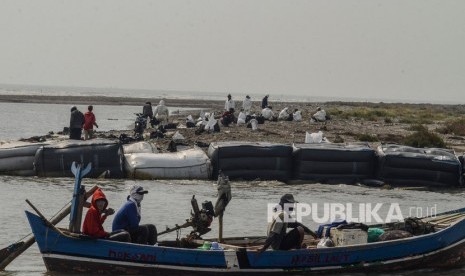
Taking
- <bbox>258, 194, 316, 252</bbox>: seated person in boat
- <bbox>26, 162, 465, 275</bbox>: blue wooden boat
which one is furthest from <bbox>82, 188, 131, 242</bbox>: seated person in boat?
<bbox>258, 194, 316, 252</bbox>: seated person in boat

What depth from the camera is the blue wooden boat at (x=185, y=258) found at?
13.4m

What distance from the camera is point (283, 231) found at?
1380cm

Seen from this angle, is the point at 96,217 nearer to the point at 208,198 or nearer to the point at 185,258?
the point at 185,258

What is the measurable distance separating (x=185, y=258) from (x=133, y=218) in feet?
3.75

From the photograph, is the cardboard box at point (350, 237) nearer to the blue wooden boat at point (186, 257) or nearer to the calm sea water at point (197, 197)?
the blue wooden boat at point (186, 257)

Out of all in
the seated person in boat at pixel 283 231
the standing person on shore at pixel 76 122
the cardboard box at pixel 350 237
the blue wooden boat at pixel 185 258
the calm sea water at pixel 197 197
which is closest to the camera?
the blue wooden boat at pixel 185 258

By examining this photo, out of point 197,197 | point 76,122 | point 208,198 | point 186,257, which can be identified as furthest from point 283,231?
point 76,122

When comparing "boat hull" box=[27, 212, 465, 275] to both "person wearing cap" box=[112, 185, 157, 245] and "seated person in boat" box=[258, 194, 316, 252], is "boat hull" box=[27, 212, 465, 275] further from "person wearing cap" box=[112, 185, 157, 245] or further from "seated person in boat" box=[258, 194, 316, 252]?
"person wearing cap" box=[112, 185, 157, 245]

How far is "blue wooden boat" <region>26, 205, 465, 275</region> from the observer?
527 inches

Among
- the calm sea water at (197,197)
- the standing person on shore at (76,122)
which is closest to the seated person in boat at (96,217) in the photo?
the calm sea water at (197,197)

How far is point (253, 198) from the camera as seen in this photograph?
2334cm

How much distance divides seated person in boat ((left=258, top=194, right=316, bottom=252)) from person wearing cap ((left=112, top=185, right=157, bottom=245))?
6.82ft

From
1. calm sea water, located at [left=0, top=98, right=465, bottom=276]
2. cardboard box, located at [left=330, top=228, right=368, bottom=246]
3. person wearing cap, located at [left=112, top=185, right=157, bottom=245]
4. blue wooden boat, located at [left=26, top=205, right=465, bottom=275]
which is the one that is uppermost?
person wearing cap, located at [left=112, top=185, right=157, bottom=245]

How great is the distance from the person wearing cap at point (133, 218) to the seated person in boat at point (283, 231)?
208cm
